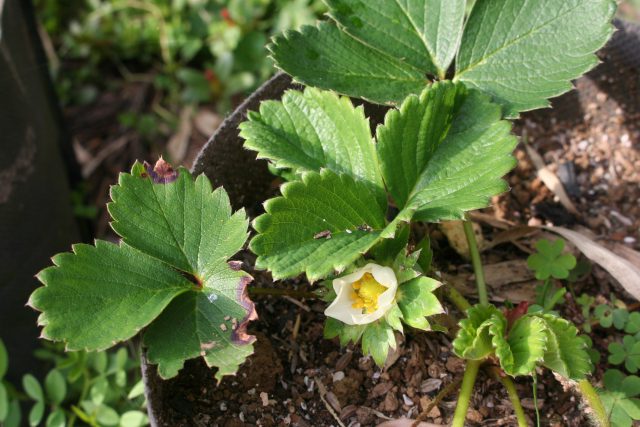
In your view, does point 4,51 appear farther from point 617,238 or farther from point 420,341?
point 617,238

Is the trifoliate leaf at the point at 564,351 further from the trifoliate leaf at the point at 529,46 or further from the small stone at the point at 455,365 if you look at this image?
the trifoliate leaf at the point at 529,46

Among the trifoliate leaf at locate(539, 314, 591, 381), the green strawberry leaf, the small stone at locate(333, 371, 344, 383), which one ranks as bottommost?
the small stone at locate(333, 371, 344, 383)

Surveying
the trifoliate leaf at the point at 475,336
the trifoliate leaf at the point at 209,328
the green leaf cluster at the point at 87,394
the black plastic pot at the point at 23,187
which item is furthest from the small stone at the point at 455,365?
the black plastic pot at the point at 23,187

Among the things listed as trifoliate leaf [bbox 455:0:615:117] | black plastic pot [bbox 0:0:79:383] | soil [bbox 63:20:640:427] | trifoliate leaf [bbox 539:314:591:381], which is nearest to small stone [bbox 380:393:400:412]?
soil [bbox 63:20:640:427]

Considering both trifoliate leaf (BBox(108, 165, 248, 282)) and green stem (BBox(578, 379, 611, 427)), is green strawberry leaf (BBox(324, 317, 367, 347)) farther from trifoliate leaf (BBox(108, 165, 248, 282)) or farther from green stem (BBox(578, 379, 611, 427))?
green stem (BBox(578, 379, 611, 427))

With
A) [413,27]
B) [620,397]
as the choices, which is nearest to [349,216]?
[413,27]

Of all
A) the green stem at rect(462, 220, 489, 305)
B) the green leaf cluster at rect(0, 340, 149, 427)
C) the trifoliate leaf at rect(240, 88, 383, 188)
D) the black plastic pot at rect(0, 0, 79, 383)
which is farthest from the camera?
the black plastic pot at rect(0, 0, 79, 383)
